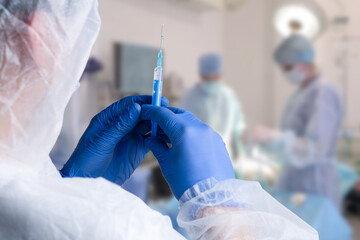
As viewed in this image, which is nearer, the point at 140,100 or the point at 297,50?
the point at 140,100

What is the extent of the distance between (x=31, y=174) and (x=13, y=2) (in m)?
0.24

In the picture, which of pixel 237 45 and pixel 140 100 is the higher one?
pixel 237 45

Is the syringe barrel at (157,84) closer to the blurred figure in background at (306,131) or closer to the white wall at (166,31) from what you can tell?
the blurred figure in background at (306,131)

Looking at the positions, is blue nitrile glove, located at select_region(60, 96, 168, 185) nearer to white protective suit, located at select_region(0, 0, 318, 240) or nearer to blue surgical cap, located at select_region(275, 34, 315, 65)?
white protective suit, located at select_region(0, 0, 318, 240)

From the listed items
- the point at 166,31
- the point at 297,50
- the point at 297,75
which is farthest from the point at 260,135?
the point at 166,31

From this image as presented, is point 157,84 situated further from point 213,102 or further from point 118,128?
point 213,102

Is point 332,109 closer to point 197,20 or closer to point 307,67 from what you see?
point 307,67

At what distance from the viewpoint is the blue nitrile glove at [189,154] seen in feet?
1.65

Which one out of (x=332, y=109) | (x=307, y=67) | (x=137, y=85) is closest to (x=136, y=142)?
(x=332, y=109)

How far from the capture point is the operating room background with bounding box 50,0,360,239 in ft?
7.39

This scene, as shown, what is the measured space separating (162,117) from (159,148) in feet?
0.22

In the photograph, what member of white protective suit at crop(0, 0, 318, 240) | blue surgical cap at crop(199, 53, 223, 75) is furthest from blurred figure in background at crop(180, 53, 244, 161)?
white protective suit at crop(0, 0, 318, 240)

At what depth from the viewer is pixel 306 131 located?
1758mm

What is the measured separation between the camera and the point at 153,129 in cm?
60
